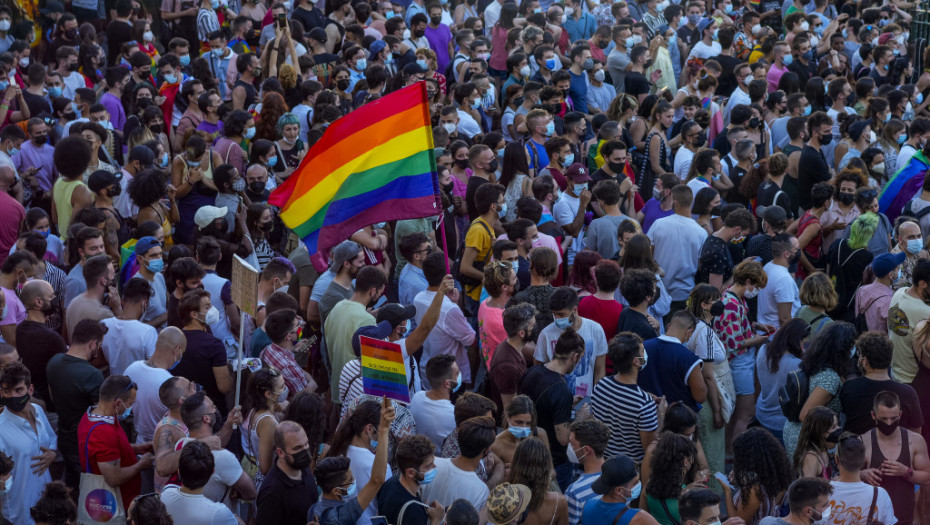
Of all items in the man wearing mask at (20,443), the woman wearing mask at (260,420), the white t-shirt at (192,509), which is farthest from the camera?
the man wearing mask at (20,443)

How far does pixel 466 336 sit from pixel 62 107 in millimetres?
6064

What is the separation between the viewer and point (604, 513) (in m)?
5.84

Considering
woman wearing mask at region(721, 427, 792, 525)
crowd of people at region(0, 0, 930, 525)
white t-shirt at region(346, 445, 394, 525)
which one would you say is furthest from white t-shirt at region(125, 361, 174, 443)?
woman wearing mask at region(721, 427, 792, 525)

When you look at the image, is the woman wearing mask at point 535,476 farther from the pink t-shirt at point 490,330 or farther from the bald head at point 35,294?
the bald head at point 35,294

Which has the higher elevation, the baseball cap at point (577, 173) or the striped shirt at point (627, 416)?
the baseball cap at point (577, 173)

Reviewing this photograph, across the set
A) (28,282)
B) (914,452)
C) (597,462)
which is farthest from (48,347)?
(914,452)

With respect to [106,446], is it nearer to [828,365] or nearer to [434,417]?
[434,417]

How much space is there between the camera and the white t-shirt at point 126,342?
7648 millimetres

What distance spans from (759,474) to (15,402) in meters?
4.32

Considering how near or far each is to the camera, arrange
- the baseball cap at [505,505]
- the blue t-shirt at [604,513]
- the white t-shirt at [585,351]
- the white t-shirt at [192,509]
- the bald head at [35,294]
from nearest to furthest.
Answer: the baseball cap at [505,505] < the blue t-shirt at [604,513] < the white t-shirt at [192,509] < the white t-shirt at [585,351] < the bald head at [35,294]

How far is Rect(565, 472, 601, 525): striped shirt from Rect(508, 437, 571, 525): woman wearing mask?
6.0 inches

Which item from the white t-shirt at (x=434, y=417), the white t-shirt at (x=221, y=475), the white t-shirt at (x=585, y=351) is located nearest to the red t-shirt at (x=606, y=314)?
the white t-shirt at (x=585, y=351)

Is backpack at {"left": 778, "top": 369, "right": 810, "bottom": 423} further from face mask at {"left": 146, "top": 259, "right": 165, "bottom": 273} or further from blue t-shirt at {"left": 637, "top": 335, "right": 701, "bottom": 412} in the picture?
face mask at {"left": 146, "top": 259, "right": 165, "bottom": 273}

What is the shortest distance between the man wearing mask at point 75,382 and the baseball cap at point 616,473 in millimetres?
3276
